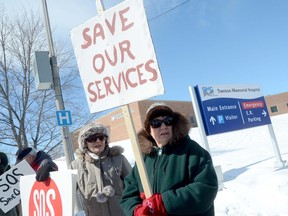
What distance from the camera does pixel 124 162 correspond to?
10.9ft

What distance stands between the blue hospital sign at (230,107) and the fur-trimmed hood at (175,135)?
215 inches

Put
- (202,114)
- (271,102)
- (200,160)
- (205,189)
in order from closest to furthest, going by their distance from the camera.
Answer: (205,189)
(200,160)
(202,114)
(271,102)

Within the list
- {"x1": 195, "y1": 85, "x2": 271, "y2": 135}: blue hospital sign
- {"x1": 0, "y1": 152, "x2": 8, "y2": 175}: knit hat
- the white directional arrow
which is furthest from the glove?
the white directional arrow

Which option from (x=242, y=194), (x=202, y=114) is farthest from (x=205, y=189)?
(x=202, y=114)

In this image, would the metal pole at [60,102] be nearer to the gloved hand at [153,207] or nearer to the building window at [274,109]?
the gloved hand at [153,207]

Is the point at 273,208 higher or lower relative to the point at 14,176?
lower

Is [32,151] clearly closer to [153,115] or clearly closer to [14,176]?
[14,176]

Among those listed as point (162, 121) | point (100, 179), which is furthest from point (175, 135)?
point (100, 179)

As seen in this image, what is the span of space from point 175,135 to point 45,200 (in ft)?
4.60

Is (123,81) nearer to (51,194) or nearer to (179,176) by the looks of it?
(179,176)

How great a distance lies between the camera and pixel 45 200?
112 inches

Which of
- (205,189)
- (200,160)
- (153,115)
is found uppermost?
(153,115)

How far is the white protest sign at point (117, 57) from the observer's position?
227 cm

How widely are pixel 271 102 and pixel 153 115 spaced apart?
6002 cm
